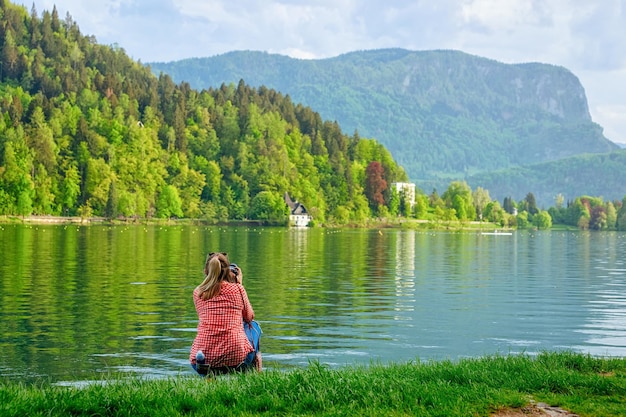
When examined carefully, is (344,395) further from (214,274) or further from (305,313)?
(305,313)

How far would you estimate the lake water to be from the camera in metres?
23.8

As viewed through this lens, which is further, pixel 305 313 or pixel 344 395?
pixel 305 313

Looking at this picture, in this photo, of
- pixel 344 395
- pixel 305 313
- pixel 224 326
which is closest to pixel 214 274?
pixel 224 326

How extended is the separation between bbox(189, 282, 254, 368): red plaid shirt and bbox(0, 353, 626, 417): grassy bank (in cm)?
62

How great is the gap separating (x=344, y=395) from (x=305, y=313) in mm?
20830

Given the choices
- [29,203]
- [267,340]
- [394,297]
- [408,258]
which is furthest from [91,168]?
[267,340]

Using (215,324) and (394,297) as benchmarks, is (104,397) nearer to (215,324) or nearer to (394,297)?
(215,324)

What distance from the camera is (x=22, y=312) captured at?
3123 centimetres

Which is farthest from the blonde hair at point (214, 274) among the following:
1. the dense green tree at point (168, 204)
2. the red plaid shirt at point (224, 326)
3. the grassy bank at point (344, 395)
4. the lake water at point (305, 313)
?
the dense green tree at point (168, 204)

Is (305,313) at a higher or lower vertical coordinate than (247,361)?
lower

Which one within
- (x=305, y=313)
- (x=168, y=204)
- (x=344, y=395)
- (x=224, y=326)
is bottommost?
(x=305, y=313)

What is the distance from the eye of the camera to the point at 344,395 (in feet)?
41.7

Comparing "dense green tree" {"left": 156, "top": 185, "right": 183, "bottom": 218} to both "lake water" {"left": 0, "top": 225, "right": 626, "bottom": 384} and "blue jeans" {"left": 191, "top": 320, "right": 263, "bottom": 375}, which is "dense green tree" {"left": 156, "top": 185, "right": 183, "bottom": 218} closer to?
"lake water" {"left": 0, "top": 225, "right": 626, "bottom": 384}

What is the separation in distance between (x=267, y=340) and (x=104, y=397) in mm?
14383
